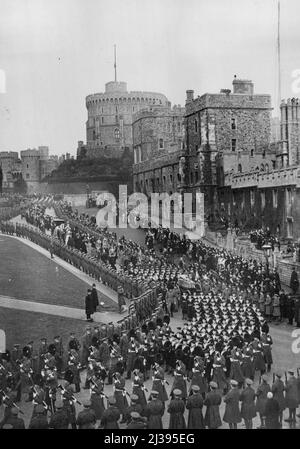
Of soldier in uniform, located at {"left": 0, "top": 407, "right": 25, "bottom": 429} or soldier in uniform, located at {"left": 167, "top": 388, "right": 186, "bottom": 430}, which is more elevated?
soldier in uniform, located at {"left": 0, "top": 407, "right": 25, "bottom": 429}

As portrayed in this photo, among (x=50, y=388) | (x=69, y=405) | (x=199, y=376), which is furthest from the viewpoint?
(x=199, y=376)

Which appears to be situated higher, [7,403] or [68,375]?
[7,403]

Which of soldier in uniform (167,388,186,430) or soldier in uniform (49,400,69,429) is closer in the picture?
soldier in uniform (49,400,69,429)

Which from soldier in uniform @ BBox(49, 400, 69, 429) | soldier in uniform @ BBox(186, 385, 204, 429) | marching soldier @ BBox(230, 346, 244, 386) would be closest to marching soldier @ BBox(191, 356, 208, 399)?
marching soldier @ BBox(230, 346, 244, 386)

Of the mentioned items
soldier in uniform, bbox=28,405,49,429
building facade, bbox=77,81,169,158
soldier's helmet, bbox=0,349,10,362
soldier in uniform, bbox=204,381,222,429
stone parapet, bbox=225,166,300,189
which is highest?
building facade, bbox=77,81,169,158

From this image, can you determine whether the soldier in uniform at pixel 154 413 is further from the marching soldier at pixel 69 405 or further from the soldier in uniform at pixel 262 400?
the soldier in uniform at pixel 262 400

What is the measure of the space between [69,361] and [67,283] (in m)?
10.5

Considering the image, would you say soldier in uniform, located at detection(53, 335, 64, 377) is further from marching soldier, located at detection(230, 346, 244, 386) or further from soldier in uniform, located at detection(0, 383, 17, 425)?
marching soldier, located at detection(230, 346, 244, 386)

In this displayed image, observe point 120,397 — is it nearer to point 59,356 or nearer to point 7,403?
point 7,403

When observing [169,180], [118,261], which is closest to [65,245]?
[118,261]

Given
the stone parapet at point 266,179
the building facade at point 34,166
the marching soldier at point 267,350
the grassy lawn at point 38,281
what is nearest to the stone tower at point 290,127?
the stone parapet at point 266,179

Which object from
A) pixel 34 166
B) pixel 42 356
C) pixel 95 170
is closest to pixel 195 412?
pixel 42 356

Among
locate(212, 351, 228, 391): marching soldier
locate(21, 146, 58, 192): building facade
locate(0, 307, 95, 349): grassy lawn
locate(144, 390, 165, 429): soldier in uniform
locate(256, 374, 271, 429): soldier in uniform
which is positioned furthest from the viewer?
locate(21, 146, 58, 192): building facade

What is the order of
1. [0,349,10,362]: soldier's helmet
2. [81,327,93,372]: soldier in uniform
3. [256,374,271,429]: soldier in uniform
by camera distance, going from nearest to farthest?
[256,374,271,429]: soldier in uniform → [0,349,10,362]: soldier's helmet → [81,327,93,372]: soldier in uniform
